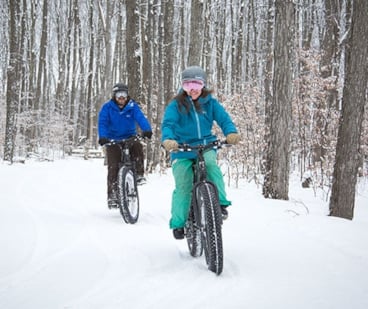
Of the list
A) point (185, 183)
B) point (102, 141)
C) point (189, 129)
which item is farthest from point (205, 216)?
point (102, 141)

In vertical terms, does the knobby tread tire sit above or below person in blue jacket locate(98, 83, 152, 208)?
below

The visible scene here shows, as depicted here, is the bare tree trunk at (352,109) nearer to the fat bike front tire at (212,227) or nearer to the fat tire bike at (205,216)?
the fat tire bike at (205,216)

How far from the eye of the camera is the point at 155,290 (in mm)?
2984

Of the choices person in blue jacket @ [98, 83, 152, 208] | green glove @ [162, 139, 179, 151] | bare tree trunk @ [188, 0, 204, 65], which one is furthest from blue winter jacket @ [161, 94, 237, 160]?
bare tree trunk @ [188, 0, 204, 65]

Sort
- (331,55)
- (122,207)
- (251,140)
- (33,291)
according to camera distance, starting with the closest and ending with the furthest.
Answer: (33,291)
(122,207)
(251,140)
(331,55)

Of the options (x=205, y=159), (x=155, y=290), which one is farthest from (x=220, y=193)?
(x=155, y=290)

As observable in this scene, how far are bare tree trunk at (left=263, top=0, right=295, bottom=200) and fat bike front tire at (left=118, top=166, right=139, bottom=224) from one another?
304 cm

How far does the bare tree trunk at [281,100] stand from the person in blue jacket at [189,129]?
3760mm

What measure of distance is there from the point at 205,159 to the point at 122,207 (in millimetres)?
2419

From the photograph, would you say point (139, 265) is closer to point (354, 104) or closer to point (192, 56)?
point (354, 104)

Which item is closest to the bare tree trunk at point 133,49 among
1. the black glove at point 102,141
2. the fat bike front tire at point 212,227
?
the black glove at point 102,141

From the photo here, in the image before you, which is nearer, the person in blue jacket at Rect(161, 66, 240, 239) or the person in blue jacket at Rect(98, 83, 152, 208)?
the person in blue jacket at Rect(161, 66, 240, 239)

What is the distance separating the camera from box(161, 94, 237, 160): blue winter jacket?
3848 millimetres

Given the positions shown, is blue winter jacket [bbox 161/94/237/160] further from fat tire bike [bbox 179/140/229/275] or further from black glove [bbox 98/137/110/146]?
black glove [bbox 98/137/110/146]
